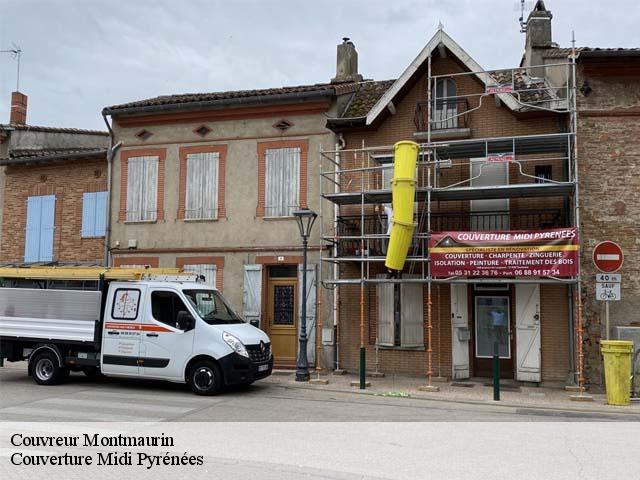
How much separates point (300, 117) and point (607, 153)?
7586 mm

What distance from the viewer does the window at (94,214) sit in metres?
17.7

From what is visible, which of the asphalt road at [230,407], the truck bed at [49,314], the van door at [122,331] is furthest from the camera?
the truck bed at [49,314]

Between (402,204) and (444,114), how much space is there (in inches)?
136

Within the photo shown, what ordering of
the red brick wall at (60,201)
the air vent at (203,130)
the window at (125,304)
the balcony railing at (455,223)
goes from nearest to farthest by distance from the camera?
the window at (125,304) → the balcony railing at (455,223) → the air vent at (203,130) → the red brick wall at (60,201)

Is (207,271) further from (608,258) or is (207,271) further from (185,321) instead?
(608,258)

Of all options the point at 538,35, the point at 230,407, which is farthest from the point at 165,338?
the point at 538,35

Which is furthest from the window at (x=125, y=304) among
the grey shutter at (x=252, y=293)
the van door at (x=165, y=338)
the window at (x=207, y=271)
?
the grey shutter at (x=252, y=293)

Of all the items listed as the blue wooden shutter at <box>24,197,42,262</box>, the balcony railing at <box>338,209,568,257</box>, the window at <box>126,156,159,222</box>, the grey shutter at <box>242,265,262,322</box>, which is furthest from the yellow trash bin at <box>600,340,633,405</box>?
the blue wooden shutter at <box>24,197,42,262</box>

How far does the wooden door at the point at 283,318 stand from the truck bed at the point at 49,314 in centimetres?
481

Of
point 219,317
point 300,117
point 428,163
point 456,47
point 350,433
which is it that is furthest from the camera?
point 300,117

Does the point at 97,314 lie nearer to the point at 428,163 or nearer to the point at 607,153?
the point at 428,163

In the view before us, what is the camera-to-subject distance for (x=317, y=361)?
47.2ft

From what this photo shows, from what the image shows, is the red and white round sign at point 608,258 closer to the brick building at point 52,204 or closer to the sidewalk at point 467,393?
the sidewalk at point 467,393

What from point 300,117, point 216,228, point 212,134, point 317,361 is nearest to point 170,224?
point 216,228
